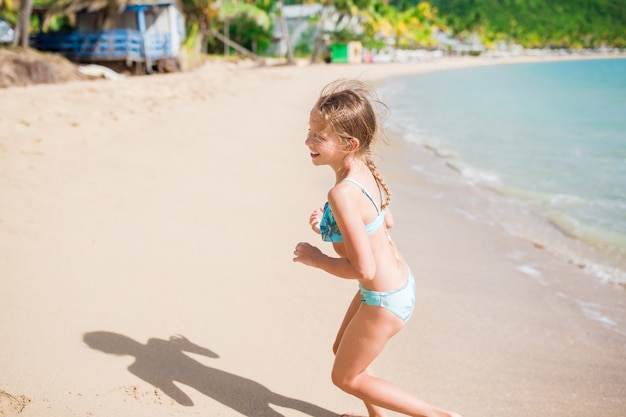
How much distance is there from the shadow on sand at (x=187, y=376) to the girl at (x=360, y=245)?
0.51 m

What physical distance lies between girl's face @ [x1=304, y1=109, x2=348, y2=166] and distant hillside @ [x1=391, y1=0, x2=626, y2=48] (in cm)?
12778

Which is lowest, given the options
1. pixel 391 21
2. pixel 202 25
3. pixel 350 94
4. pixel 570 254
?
pixel 570 254

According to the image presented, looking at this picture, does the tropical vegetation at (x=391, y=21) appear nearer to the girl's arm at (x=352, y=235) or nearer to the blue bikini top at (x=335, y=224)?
the blue bikini top at (x=335, y=224)

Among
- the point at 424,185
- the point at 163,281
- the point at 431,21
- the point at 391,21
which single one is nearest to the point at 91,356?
the point at 163,281

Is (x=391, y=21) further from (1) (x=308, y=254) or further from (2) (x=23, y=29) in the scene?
(1) (x=308, y=254)

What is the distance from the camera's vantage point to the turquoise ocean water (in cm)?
522

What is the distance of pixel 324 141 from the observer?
189 cm

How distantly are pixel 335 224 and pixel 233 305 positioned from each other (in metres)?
1.41

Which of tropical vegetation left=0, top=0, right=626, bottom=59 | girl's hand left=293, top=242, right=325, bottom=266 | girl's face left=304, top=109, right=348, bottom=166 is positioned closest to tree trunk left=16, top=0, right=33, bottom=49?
tropical vegetation left=0, top=0, right=626, bottom=59

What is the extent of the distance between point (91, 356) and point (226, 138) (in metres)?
5.66

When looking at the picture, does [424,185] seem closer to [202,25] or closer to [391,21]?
[202,25]

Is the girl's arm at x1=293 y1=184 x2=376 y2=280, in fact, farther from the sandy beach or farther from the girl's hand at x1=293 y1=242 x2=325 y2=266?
the sandy beach

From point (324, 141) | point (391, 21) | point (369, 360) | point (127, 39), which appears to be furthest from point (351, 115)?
point (391, 21)

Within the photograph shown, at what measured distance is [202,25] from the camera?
2912 centimetres
